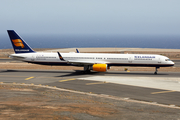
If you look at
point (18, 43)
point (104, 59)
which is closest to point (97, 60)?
point (104, 59)

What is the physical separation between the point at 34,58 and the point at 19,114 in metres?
29.8

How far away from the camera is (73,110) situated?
18.9 m

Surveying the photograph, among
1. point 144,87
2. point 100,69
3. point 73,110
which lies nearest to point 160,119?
point 73,110

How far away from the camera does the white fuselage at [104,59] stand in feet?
143

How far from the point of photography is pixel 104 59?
44438 mm

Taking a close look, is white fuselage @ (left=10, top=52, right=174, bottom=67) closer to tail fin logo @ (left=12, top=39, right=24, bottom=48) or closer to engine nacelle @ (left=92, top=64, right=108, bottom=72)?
engine nacelle @ (left=92, top=64, right=108, bottom=72)

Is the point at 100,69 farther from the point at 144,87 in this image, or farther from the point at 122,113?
the point at 122,113

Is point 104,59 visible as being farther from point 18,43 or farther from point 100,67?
point 18,43

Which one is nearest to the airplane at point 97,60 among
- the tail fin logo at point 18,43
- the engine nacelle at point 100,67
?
the engine nacelle at point 100,67

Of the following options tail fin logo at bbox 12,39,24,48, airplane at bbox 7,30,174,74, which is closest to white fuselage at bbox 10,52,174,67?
airplane at bbox 7,30,174,74

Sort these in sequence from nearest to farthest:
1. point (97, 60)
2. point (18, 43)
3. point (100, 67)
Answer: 1. point (100, 67)
2. point (97, 60)
3. point (18, 43)

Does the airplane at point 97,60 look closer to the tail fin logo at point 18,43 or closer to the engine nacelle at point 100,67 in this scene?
the engine nacelle at point 100,67

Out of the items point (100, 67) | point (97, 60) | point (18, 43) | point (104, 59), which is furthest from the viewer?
point (18, 43)

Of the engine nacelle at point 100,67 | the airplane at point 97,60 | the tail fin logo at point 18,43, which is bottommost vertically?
the engine nacelle at point 100,67
